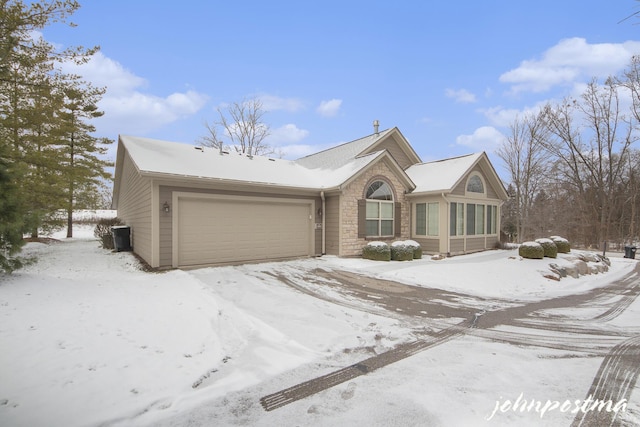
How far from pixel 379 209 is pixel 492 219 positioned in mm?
7180

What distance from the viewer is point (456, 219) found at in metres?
13.7

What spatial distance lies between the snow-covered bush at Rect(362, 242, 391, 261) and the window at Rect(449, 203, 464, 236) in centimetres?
374

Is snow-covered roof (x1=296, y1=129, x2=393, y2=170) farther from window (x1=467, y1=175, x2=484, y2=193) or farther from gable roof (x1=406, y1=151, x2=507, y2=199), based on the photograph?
window (x1=467, y1=175, x2=484, y2=193)

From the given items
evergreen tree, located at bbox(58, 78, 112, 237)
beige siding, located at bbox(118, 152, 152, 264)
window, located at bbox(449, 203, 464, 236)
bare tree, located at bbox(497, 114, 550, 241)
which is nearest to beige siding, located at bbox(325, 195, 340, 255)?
window, located at bbox(449, 203, 464, 236)

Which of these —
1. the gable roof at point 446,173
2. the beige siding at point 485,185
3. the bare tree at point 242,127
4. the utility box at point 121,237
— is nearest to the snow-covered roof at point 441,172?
the gable roof at point 446,173

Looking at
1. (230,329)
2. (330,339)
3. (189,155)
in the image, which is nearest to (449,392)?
(330,339)

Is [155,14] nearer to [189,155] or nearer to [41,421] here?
[189,155]

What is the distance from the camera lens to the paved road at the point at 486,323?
10.7 ft

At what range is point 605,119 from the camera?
22.9 m

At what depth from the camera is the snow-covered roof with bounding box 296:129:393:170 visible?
15117 mm

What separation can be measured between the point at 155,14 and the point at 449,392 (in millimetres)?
12888

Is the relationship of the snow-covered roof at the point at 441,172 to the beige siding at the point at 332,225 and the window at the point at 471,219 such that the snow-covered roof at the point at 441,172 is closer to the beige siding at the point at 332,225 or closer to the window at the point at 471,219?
the window at the point at 471,219

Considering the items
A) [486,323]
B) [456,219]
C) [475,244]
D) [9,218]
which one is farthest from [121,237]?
[475,244]

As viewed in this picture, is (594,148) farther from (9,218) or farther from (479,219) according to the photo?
(9,218)
